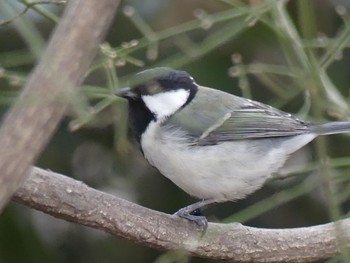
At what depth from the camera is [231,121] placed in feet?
7.55

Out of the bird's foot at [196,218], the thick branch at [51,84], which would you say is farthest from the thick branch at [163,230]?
the thick branch at [51,84]

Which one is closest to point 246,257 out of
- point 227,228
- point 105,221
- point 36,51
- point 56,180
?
point 227,228

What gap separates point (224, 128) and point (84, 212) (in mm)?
596

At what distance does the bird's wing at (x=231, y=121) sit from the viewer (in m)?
2.23

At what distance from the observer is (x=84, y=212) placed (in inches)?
71.7

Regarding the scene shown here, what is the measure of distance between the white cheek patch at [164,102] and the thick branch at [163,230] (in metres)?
0.32

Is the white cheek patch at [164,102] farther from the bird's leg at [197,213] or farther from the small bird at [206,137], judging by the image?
the bird's leg at [197,213]

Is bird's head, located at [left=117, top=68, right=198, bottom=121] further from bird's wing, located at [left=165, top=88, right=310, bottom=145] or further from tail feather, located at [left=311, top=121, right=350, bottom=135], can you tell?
tail feather, located at [left=311, top=121, right=350, bottom=135]

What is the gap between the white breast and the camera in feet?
7.06

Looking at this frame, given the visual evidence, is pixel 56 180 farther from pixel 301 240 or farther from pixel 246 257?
pixel 301 240

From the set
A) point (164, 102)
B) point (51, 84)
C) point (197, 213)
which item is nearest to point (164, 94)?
point (164, 102)

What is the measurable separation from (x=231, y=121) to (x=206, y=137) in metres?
0.10

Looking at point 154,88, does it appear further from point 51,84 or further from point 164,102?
point 51,84

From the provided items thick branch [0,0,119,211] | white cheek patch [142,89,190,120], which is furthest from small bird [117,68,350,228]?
thick branch [0,0,119,211]
